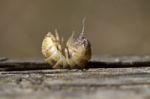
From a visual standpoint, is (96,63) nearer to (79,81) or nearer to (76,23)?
(79,81)

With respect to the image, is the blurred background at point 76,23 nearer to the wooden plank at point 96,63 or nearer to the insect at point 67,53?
the insect at point 67,53

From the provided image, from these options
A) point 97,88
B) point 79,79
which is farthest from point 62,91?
point 79,79

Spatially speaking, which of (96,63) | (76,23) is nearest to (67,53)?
(96,63)

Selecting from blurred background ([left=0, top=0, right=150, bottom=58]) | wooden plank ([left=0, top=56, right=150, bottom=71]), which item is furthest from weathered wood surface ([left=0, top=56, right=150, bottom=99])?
blurred background ([left=0, top=0, right=150, bottom=58])

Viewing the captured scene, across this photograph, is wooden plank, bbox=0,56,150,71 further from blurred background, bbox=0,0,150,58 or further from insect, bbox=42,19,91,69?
blurred background, bbox=0,0,150,58

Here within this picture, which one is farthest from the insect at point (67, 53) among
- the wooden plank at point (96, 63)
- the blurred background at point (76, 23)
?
the blurred background at point (76, 23)

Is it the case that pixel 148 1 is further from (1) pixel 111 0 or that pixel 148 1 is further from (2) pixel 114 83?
(2) pixel 114 83

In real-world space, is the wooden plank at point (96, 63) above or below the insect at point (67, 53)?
below
